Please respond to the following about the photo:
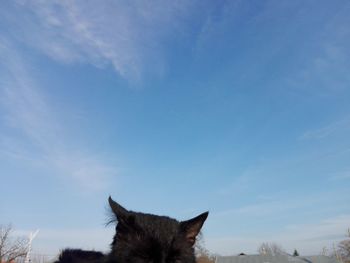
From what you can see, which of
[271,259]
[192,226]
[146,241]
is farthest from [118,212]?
[271,259]

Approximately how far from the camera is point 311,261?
5391 cm

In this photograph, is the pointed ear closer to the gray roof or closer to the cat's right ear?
the cat's right ear

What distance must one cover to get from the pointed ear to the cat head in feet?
0.07

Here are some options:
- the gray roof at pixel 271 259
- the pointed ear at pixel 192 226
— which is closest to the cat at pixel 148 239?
the pointed ear at pixel 192 226

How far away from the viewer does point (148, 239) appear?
4.28 m

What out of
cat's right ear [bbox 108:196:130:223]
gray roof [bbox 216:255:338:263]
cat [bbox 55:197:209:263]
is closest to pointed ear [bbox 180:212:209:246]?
cat [bbox 55:197:209:263]

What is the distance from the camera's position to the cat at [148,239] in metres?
4.18

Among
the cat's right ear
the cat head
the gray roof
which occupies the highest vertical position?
the gray roof

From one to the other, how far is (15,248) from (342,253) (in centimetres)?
7767

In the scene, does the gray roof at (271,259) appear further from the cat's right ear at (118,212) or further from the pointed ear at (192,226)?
the cat's right ear at (118,212)

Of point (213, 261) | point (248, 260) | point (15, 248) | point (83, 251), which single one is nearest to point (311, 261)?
point (248, 260)

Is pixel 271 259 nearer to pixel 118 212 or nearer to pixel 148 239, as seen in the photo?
pixel 148 239

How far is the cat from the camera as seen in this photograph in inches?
165

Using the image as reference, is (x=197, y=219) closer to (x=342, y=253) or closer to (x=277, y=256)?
(x=277, y=256)
